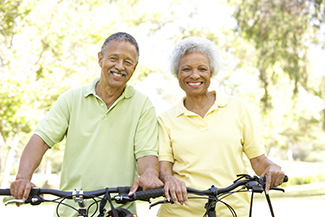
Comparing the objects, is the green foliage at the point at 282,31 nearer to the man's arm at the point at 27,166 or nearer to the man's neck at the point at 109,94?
the man's neck at the point at 109,94

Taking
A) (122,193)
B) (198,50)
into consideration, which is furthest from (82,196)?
(198,50)

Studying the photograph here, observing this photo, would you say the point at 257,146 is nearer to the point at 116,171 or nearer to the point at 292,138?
the point at 116,171

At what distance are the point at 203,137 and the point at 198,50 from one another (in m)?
0.65

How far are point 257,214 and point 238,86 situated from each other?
1070 centimetres

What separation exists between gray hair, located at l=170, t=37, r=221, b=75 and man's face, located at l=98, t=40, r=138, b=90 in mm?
348

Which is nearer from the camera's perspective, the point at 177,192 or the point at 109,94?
the point at 177,192

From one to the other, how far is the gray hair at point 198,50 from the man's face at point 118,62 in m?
0.35

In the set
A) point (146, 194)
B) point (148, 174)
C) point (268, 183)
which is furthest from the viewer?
point (148, 174)

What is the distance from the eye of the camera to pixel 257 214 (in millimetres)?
12297

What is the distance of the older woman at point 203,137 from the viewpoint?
10.4 ft

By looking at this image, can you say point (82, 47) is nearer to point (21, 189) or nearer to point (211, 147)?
point (211, 147)

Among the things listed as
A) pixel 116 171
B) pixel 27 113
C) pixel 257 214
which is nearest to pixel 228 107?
pixel 116 171

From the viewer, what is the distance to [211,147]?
10.5 ft

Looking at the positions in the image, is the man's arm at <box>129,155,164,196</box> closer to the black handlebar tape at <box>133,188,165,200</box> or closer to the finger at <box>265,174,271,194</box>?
the black handlebar tape at <box>133,188,165,200</box>
